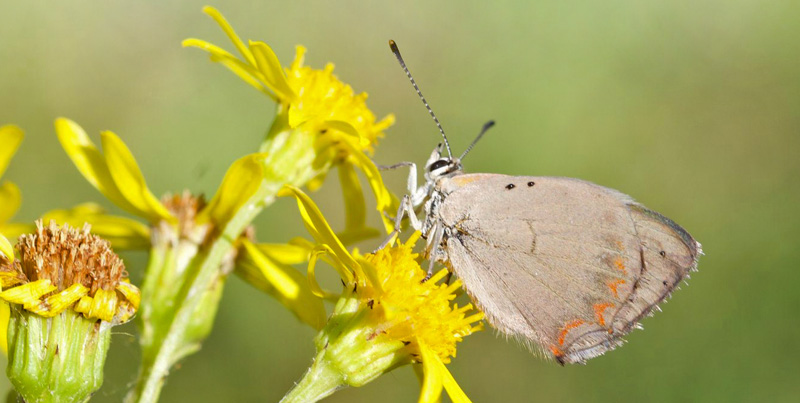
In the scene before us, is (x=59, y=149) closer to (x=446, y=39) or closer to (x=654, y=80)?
(x=446, y=39)

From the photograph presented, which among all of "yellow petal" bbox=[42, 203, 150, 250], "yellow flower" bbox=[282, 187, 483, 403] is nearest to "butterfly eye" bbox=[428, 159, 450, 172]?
"yellow flower" bbox=[282, 187, 483, 403]

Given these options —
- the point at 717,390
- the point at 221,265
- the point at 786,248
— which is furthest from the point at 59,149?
the point at 786,248

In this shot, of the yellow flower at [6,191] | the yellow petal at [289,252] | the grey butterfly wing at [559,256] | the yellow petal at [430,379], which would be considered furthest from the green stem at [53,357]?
the grey butterfly wing at [559,256]

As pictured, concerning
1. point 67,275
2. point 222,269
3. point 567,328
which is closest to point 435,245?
point 567,328

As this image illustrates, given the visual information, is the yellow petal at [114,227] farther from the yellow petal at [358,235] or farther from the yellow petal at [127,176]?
the yellow petal at [358,235]

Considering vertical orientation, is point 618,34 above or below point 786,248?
above

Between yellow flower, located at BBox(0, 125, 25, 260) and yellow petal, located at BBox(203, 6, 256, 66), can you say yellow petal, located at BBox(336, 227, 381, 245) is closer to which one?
yellow petal, located at BBox(203, 6, 256, 66)
